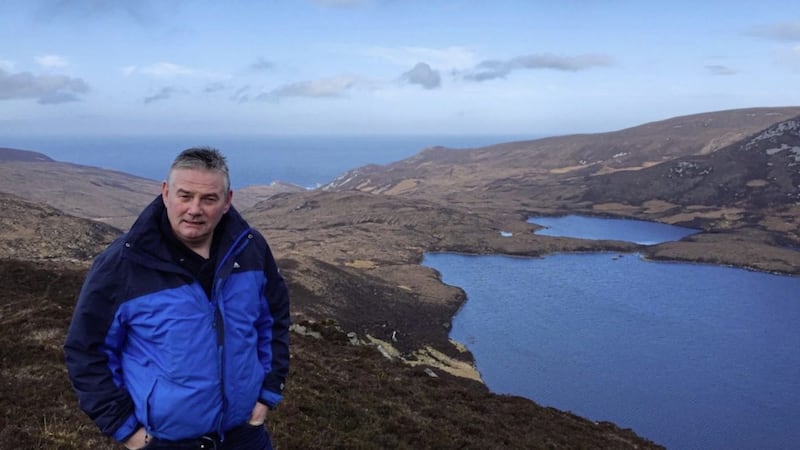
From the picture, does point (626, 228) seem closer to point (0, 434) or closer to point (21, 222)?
point (21, 222)

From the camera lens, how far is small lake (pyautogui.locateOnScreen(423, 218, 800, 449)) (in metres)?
51.8

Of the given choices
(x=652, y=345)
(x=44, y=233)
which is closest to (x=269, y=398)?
(x=652, y=345)

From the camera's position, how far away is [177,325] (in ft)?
19.5

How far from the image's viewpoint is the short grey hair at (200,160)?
6.29 m

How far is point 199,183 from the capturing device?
6.27 metres

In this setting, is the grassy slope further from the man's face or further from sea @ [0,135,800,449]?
sea @ [0,135,800,449]

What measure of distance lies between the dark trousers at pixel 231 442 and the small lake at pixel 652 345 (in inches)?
1871

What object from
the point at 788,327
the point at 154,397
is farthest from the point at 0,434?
→ the point at 788,327

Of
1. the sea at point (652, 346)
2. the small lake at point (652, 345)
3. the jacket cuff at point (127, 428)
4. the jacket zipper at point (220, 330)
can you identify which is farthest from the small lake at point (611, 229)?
the jacket cuff at point (127, 428)

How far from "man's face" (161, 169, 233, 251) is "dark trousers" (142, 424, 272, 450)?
220 centimetres

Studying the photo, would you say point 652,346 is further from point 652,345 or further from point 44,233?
point 44,233

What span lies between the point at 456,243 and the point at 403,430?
131 meters

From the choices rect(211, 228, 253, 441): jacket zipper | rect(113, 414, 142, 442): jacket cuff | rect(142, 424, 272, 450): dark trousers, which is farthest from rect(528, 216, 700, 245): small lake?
rect(113, 414, 142, 442): jacket cuff

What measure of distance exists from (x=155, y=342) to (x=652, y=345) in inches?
2956
